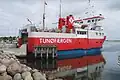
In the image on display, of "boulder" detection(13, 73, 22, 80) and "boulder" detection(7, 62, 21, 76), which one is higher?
"boulder" detection(7, 62, 21, 76)

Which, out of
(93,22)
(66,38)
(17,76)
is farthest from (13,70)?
(93,22)

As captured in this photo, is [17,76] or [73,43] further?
[73,43]

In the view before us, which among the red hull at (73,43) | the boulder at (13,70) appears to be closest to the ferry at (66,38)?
the red hull at (73,43)

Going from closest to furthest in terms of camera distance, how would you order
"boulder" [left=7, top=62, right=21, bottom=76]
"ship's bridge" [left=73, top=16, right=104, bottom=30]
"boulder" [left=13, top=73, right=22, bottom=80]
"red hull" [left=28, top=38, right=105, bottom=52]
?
1. "boulder" [left=13, top=73, right=22, bottom=80]
2. "boulder" [left=7, top=62, right=21, bottom=76]
3. "red hull" [left=28, top=38, right=105, bottom=52]
4. "ship's bridge" [left=73, top=16, right=104, bottom=30]

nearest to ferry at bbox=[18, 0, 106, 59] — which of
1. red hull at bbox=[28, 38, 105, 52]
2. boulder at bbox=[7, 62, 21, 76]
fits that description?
red hull at bbox=[28, 38, 105, 52]

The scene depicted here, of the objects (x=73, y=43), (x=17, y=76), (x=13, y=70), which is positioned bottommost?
(x=17, y=76)

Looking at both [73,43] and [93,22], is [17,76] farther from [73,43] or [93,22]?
[93,22]

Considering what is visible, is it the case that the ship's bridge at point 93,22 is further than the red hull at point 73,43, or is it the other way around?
the ship's bridge at point 93,22

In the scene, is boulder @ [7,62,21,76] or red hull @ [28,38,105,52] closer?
boulder @ [7,62,21,76]

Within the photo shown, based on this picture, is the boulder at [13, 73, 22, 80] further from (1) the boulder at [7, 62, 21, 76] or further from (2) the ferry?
(2) the ferry

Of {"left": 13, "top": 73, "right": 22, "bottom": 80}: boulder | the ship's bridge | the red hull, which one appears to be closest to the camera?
{"left": 13, "top": 73, "right": 22, "bottom": 80}: boulder

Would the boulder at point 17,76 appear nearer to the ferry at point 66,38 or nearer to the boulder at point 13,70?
the boulder at point 13,70

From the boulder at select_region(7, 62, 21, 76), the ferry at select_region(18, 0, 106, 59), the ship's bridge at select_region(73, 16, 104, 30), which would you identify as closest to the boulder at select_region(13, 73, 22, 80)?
the boulder at select_region(7, 62, 21, 76)

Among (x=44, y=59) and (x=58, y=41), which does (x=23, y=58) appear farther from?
(x=58, y=41)
